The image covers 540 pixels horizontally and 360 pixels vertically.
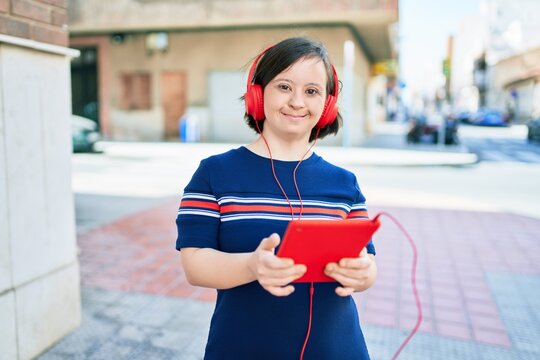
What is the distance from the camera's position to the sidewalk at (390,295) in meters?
3.37

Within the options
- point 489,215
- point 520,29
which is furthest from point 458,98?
point 489,215

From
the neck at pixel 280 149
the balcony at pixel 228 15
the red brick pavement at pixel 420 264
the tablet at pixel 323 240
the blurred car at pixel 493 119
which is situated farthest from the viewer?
the blurred car at pixel 493 119

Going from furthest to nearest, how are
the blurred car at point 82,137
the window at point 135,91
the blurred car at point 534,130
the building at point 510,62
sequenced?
the building at point 510,62
the blurred car at point 534,130
the window at point 135,91
the blurred car at point 82,137

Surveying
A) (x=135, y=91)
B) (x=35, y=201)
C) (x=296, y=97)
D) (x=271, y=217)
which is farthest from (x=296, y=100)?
(x=135, y=91)

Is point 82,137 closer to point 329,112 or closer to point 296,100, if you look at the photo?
point 329,112

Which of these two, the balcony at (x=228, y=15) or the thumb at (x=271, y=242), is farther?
the balcony at (x=228, y=15)

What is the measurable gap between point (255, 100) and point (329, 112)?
10.7 inches

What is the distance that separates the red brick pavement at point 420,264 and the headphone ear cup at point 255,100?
8.49 ft

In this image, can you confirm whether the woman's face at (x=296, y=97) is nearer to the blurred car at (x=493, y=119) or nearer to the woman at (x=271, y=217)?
the woman at (x=271, y=217)

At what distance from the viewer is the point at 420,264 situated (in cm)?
525

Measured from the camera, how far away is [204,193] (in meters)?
1.55

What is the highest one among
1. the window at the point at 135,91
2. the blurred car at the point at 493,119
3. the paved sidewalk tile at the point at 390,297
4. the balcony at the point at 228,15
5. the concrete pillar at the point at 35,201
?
the balcony at the point at 228,15

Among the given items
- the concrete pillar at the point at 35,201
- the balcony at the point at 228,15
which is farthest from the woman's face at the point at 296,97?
the balcony at the point at 228,15

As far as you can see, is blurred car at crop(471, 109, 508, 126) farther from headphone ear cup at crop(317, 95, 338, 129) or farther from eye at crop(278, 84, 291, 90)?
eye at crop(278, 84, 291, 90)
